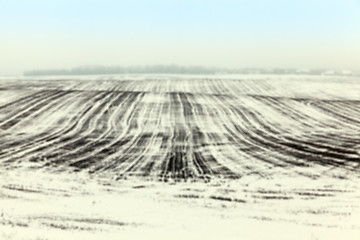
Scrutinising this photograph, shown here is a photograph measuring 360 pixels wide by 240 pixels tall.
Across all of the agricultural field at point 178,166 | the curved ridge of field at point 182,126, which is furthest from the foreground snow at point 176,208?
the curved ridge of field at point 182,126

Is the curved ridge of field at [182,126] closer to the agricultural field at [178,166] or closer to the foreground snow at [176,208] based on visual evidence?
the agricultural field at [178,166]

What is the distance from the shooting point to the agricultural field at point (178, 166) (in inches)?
71.7

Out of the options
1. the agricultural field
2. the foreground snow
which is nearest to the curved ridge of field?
the agricultural field

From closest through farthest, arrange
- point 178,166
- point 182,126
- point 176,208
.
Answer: point 176,208
point 178,166
point 182,126

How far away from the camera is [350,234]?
1.79 m

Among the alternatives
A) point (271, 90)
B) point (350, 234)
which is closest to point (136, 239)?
point (350, 234)

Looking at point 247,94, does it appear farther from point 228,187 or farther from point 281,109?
point 228,187

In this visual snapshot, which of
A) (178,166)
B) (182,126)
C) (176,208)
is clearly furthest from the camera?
(182,126)

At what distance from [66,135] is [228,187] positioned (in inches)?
48.7

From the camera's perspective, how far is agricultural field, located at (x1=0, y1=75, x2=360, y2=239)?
182cm

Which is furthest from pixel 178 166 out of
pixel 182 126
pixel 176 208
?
pixel 182 126

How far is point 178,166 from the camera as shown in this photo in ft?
7.68

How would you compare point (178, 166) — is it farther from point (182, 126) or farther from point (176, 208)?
point (182, 126)

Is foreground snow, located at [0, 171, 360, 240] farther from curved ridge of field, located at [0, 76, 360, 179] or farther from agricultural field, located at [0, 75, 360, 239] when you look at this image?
curved ridge of field, located at [0, 76, 360, 179]
